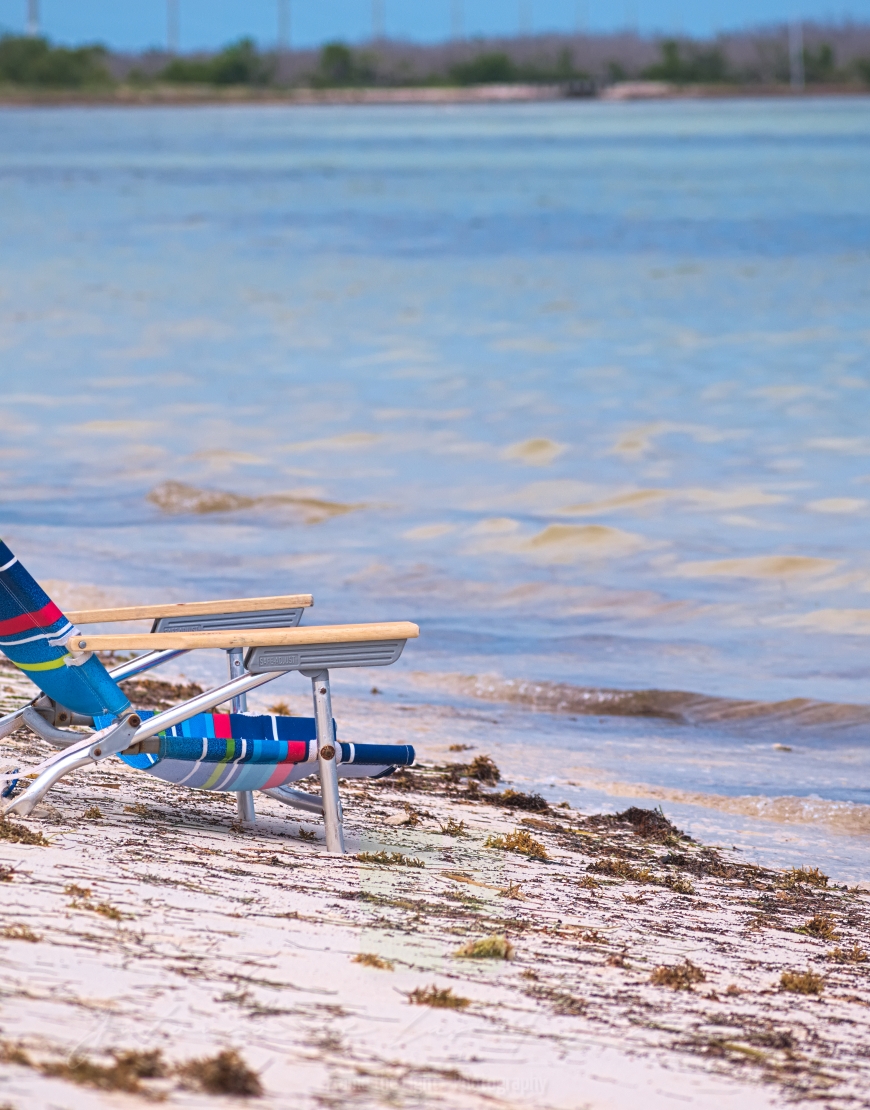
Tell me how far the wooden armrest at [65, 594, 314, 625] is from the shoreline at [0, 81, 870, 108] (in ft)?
513

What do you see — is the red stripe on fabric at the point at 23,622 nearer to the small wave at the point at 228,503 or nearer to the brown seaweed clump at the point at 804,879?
the brown seaweed clump at the point at 804,879

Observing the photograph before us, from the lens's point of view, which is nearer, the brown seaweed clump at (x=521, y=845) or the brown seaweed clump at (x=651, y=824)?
the brown seaweed clump at (x=521, y=845)

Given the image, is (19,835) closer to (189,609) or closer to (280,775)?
(280,775)

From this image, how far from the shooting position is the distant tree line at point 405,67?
153000 mm

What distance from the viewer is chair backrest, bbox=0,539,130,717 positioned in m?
4.63

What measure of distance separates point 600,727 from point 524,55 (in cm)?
19827

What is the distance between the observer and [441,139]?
98438 mm

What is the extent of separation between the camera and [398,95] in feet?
559

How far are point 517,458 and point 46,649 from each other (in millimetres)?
11584

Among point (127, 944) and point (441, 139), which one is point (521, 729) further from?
point (441, 139)

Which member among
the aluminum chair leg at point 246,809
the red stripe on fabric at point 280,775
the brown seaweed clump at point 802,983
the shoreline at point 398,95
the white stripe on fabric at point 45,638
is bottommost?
the brown seaweed clump at point 802,983

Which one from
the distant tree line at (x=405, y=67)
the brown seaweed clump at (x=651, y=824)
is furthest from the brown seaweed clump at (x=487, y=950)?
the distant tree line at (x=405, y=67)

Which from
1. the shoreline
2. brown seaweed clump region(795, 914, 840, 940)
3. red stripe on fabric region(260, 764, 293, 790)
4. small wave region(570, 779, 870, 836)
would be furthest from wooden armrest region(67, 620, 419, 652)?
the shoreline

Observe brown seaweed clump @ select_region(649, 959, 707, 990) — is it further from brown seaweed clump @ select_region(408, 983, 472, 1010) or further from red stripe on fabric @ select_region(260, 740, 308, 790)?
red stripe on fabric @ select_region(260, 740, 308, 790)
